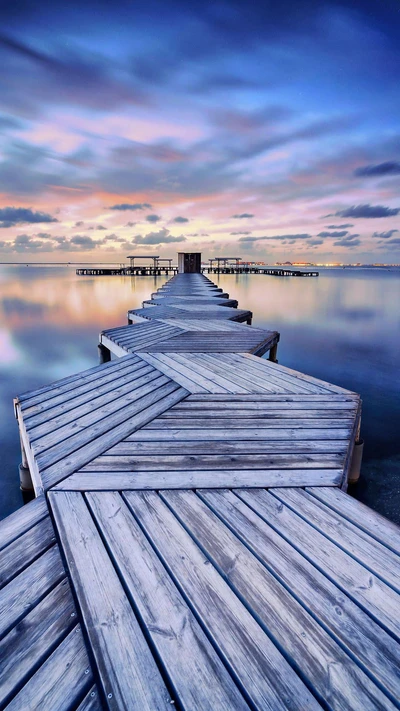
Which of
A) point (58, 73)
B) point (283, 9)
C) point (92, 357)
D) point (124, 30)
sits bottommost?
point (92, 357)

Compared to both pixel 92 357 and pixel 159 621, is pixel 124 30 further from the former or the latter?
pixel 159 621

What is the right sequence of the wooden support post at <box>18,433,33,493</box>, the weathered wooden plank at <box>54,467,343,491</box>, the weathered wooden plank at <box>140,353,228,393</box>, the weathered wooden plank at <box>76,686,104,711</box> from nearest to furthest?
1. the weathered wooden plank at <box>76,686,104,711</box>
2. the weathered wooden plank at <box>54,467,343,491</box>
3. the weathered wooden plank at <box>140,353,228,393</box>
4. the wooden support post at <box>18,433,33,493</box>

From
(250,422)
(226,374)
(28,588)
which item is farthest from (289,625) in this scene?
(226,374)

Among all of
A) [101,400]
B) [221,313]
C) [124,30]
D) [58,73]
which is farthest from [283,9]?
[101,400]

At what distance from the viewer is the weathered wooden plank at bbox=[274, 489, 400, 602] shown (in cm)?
146

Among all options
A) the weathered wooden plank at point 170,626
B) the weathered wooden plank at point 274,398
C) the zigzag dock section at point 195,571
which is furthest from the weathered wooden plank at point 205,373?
the weathered wooden plank at point 170,626

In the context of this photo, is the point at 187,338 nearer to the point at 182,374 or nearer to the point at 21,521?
the point at 182,374

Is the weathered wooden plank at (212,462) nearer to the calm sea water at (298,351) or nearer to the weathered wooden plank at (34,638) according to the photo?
the weathered wooden plank at (34,638)

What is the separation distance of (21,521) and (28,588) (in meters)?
0.44

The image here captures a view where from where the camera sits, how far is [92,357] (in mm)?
11273

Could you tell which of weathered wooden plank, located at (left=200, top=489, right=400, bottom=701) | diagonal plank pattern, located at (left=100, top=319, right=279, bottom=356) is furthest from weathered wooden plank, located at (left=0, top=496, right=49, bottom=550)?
diagonal plank pattern, located at (left=100, top=319, right=279, bottom=356)

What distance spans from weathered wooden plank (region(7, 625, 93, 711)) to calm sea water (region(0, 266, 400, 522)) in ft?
12.6

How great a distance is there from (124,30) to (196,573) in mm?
16560

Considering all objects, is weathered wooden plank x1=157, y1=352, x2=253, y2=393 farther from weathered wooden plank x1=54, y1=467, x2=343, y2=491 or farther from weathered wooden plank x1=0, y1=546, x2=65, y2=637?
weathered wooden plank x1=0, y1=546, x2=65, y2=637
